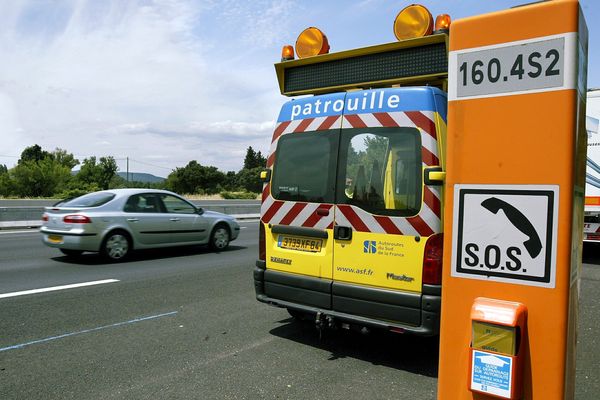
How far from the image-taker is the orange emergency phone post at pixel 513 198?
58.4 inches

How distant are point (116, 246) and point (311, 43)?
6758mm

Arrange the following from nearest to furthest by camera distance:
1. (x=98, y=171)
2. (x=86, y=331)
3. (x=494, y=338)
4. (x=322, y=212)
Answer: (x=494, y=338) < (x=322, y=212) < (x=86, y=331) < (x=98, y=171)

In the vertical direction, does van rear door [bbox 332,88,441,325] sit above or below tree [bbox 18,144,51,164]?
below

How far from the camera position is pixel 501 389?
60.9 inches

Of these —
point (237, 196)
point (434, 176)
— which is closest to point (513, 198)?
point (434, 176)

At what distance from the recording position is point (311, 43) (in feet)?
15.2

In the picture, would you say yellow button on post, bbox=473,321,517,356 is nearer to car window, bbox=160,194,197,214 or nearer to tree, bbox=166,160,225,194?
car window, bbox=160,194,197,214

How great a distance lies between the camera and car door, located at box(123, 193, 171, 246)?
991 centimetres

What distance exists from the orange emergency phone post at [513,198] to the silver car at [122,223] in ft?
29.2

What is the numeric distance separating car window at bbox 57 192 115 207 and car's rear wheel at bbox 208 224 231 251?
257 centimetres

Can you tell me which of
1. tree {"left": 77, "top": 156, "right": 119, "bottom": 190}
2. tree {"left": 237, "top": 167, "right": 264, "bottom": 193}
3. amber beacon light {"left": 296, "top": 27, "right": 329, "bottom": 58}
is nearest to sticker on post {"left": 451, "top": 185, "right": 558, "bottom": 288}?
amber beacon light {"left": 296, "top": 27, "right": 329, "bottom": 58}

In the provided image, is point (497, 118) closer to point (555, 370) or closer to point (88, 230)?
point (555, 370)

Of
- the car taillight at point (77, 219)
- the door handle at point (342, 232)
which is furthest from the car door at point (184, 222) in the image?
the door handle at point (342, 232)

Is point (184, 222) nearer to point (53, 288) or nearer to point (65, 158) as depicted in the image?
point (53, 288)
